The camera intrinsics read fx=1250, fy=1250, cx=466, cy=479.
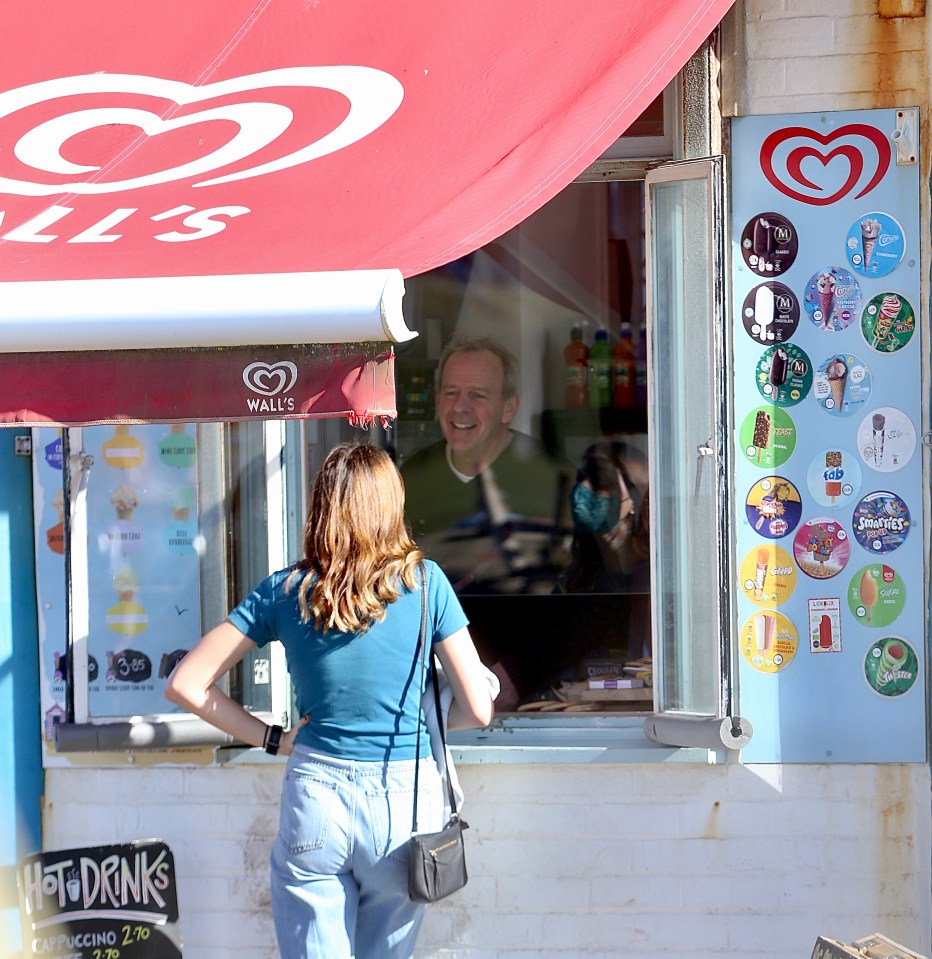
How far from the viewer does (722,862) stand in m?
3.81

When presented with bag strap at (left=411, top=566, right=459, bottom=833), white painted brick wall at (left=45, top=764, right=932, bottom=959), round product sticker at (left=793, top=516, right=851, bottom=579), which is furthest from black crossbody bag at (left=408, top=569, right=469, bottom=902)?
round product sticker at (left=793, top=516, right=851, bottom=579)

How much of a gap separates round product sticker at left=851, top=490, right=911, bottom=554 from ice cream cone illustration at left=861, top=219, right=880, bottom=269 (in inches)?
27.6

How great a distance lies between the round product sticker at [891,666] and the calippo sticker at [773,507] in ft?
1.46

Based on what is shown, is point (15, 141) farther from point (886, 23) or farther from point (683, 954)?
point (683, 954)

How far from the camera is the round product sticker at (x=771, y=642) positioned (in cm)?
374

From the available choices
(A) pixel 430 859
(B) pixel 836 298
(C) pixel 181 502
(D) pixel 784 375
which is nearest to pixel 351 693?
(A) pixel 430 859

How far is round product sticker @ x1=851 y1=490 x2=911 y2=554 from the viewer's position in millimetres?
3717

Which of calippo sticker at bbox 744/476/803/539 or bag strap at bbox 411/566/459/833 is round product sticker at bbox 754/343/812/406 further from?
bag strap at bbox 411/566/459/833

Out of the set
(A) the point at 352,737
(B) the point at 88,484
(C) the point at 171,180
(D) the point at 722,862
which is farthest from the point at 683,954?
(C) the point at 171,180

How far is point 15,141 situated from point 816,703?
269 cm

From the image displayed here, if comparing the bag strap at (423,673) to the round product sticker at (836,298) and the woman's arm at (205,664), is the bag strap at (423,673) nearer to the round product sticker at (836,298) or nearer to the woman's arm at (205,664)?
the woman's arm at (205,664)

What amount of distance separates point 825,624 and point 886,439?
580 millimetres

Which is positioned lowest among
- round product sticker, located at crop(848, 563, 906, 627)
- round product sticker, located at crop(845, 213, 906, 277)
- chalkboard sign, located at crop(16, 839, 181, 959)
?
chalkboard sign, located at crop(16, 839, 181, 959)

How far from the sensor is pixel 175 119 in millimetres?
2943
